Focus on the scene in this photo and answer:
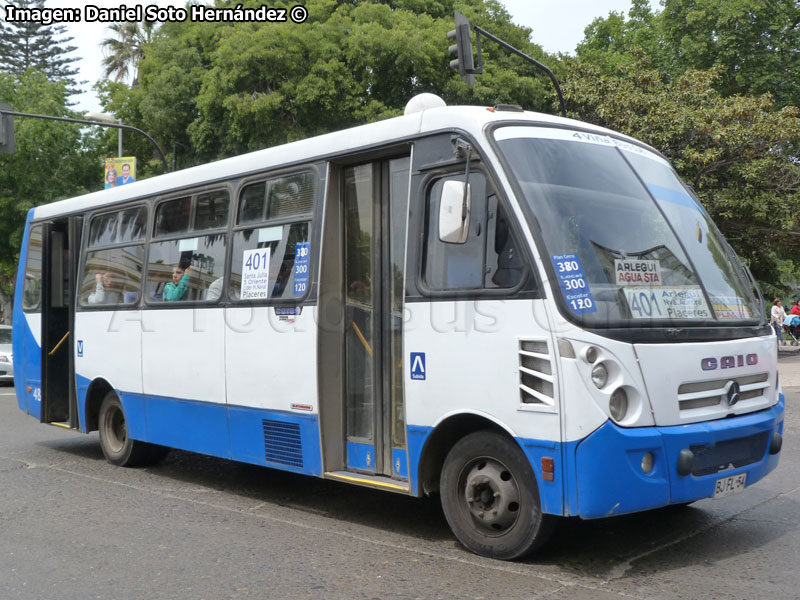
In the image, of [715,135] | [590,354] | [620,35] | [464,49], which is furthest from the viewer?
[620,35]

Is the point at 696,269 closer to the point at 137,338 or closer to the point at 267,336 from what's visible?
the point at 267,336

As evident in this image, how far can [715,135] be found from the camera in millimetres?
23219

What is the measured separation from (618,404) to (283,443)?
9.97ft

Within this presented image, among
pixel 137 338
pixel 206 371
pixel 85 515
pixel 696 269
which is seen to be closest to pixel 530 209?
pixel 696 269

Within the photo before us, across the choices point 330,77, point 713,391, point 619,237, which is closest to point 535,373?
point 619,237

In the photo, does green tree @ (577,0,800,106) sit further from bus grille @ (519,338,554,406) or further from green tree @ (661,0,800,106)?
bus grille @ (519,338,554,406)

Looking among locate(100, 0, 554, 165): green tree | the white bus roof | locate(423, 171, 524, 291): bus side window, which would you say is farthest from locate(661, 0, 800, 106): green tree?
locate(423, 171, 524, 291): bus side window

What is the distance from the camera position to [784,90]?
3309cm

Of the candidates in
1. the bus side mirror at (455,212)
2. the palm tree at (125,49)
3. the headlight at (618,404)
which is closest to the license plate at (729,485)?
the headlight at (618,404)

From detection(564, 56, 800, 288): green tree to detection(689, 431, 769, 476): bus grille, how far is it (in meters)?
18.5

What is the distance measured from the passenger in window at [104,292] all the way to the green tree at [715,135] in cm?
1715

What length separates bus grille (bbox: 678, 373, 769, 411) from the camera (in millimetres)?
5277

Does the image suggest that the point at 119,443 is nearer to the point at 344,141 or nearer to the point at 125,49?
the point at 344,141

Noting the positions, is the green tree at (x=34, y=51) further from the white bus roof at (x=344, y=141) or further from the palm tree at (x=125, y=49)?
the white bus roof at (x=344, y=141)
